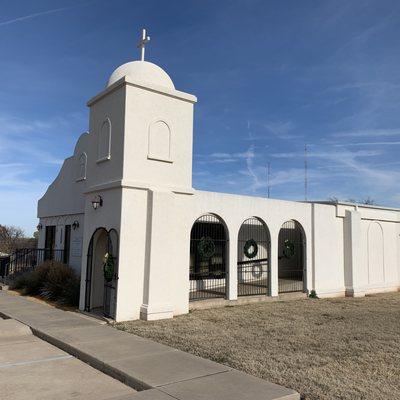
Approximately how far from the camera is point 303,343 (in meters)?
8.19

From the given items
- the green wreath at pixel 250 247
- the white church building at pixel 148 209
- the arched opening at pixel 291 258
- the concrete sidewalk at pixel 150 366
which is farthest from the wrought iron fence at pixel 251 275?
the concrete sidewalk at pixel 150 366

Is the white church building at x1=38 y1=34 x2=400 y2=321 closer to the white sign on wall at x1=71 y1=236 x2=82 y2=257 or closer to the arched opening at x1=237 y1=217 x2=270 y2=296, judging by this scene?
the white sign on wall at x1=71 y1=236 x2=82 y2=257

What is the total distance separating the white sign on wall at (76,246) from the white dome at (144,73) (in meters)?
6.47

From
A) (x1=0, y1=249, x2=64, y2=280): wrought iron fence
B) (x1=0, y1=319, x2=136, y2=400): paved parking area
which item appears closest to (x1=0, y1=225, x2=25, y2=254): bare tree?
(x1=0, y1=249, x2=64, y2=280): wrought iron fence

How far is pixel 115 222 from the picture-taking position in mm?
10555

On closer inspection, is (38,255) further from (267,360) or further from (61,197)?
(267,360)

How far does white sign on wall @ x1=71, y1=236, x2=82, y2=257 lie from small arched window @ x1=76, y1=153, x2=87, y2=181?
2.35 meters

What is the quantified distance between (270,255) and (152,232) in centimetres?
552

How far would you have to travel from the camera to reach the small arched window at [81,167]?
16.7 meters

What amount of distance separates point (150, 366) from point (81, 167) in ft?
39.1

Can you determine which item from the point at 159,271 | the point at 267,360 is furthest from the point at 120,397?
the point at 159,271

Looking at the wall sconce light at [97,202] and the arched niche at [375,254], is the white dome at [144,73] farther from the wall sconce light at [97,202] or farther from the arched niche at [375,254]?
the arched niche at [375,254]

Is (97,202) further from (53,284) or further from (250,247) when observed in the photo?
(250,247)

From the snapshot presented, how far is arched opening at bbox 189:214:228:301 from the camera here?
1388cm
